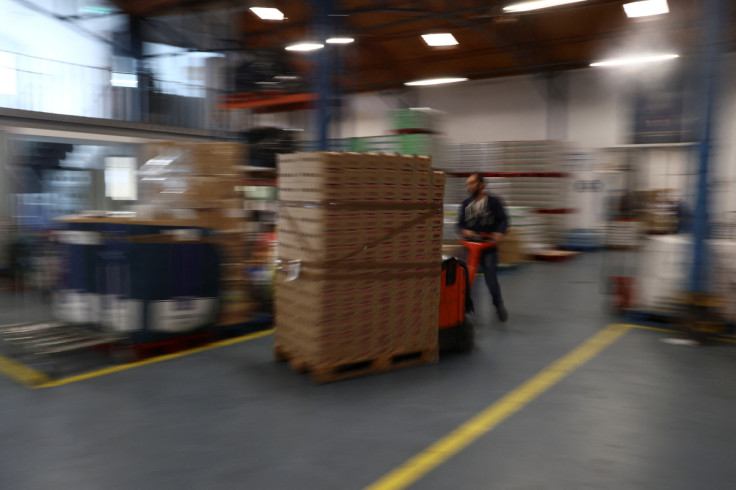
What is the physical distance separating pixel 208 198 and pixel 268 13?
1128 centimetres

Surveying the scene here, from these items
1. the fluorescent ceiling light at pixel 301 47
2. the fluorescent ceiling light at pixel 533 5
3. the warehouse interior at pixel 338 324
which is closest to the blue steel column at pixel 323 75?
the warehouse interior at pixel 338 324

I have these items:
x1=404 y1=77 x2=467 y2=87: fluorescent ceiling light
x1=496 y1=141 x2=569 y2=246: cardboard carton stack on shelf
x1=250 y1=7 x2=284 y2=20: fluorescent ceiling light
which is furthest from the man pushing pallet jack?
x1=404 y1=77 x2=467 y2=87: fluorescent ceiling light

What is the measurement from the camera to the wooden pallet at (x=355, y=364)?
4.36 meters

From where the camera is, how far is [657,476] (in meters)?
3.04

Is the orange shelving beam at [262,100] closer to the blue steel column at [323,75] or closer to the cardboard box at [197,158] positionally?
the blue steel column at [323,75]

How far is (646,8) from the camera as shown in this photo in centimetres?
1232

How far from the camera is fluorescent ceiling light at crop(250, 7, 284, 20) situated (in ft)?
49.1

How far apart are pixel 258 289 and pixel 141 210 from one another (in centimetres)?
165

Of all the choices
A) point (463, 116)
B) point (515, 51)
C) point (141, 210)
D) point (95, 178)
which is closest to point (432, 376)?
point (141, 210)

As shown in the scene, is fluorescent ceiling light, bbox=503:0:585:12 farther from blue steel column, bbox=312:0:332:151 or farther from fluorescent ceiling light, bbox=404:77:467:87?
blue steel column, bbox=312:0:332:151

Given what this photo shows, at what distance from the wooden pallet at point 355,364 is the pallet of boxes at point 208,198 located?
1.32 metres

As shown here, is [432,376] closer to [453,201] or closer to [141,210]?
[141,210]

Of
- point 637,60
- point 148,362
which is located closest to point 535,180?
point 637,60

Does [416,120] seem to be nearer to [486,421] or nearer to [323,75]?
[323,75]
